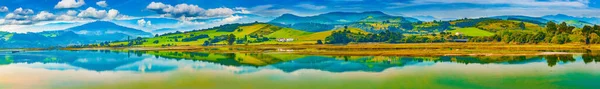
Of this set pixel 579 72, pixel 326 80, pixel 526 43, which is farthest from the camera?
pixel 526 43

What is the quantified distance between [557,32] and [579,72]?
78.7m

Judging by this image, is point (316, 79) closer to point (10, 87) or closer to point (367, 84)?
point (367, 84)

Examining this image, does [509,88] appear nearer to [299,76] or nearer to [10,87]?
[299,76]

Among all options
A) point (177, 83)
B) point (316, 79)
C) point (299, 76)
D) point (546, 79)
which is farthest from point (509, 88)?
point (177, 83)

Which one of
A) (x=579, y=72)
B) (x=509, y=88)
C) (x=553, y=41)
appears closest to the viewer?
(x=509, y=88)

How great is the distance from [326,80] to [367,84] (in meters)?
4.04

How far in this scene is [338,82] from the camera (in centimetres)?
3281

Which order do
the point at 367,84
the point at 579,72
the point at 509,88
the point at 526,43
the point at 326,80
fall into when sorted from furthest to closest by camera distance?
the point at 526,43 → the point at 579,72 → the point at 326,80 → the point at 367,84 → the point at 509,88

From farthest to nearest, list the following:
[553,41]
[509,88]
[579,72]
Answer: [553,41] → [579,72] → [509,88]

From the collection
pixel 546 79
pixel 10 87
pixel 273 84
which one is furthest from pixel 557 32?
pixel 10 87

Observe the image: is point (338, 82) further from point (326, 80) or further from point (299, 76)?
point (299, 76)

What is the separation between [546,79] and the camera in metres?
31.4

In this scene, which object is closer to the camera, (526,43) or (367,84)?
(367,84)

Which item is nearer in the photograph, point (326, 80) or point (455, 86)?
point (455, 86)
